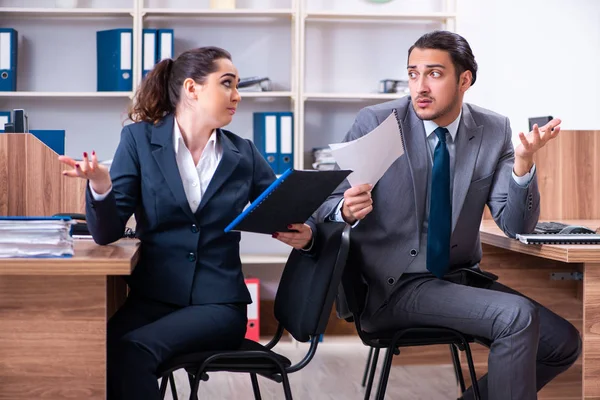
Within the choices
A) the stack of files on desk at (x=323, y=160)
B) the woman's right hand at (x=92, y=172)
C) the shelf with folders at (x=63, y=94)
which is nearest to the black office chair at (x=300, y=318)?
the woman's right hand at (x=92, y=172)

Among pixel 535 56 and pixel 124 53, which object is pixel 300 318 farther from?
pixel 535 56

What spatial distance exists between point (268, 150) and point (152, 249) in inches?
90.4

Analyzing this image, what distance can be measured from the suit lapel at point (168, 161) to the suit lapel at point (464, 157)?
0.82 m

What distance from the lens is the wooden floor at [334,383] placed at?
3.41m

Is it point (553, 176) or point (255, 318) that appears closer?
point (553, 176)

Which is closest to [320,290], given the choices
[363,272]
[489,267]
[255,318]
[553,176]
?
[363,272]

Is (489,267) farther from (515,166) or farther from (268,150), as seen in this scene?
(268,150)

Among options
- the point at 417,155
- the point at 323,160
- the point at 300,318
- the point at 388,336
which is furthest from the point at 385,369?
the point at 323,160

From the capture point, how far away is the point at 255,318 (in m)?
4.42

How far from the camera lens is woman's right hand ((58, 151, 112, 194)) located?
6.42 feet

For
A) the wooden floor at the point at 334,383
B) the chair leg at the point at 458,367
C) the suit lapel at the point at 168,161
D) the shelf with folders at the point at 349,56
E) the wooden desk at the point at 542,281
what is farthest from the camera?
the shelf with folders at the point at 349,56

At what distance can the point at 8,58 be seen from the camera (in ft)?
14.5

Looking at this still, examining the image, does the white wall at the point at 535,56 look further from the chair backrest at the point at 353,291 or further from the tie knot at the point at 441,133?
the chair backrest at the point at 353,291

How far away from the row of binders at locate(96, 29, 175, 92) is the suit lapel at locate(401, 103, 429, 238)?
2.14m
